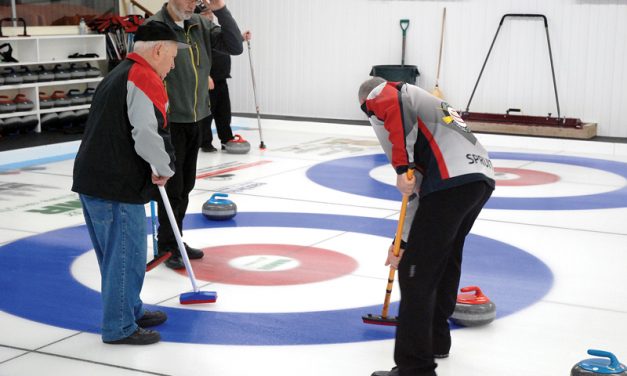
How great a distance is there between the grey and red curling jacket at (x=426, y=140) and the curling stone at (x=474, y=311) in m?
1.12

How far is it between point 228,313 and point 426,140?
185 centimetres

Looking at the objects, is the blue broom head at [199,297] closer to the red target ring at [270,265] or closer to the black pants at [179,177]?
the red target ring at [270,265]

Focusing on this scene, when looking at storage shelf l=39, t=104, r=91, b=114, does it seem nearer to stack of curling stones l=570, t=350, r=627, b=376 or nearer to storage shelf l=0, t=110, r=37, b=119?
storage shelf l=0, t=110, r=37, b=119

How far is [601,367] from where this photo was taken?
4105mm

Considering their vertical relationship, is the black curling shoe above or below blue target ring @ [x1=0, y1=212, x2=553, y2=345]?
above

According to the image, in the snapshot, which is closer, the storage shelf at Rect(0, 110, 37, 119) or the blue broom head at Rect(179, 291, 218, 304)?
the blue broom head at Rect(179, 291, 218, 304)

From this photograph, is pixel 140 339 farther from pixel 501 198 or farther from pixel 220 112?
pixel 220 112

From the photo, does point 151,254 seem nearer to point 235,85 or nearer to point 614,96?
point 614,96

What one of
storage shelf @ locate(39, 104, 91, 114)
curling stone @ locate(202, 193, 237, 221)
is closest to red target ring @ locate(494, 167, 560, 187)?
curling stone @ locate(202, 193, 237, 221)

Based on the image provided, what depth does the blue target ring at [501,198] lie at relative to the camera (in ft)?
29.4

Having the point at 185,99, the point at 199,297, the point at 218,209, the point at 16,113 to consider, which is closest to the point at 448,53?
the point at 16,113

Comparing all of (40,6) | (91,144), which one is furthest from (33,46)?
(91,144)

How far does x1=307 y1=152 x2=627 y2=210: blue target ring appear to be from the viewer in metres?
8.95

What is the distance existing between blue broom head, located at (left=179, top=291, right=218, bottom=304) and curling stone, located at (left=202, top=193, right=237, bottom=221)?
94.9 inches
